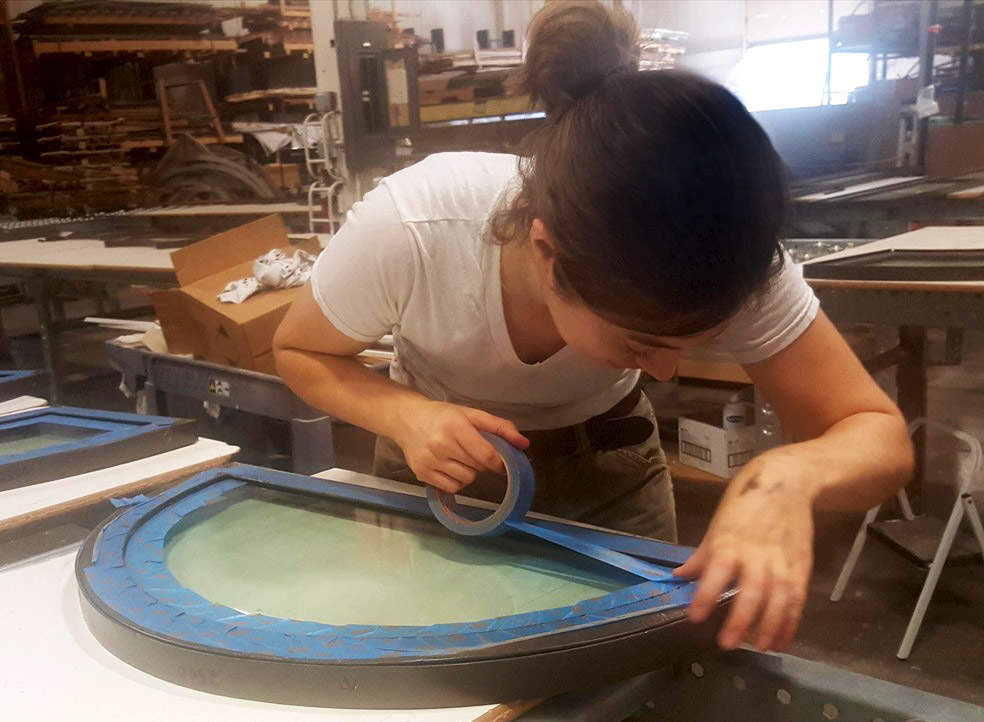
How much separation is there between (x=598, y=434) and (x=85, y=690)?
0.64 metres

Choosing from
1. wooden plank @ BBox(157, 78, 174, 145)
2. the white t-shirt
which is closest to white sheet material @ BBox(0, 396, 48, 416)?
the white t-shirt

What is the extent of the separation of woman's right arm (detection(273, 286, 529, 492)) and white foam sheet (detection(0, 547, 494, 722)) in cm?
25

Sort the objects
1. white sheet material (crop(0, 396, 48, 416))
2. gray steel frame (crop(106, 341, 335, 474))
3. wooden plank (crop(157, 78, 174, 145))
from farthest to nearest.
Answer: wooden plank (crop(157, 78, 174, 145)), gray steel frame (crop(106, 341, 335, 474)), white sheet material (crop(0, 396, 48, 416))

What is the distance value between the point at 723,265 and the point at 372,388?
1.42 feet

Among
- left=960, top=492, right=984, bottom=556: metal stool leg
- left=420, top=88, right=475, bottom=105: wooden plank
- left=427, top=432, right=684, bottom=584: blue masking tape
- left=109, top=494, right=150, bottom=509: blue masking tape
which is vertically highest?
left=420, top=88, right=475, bottom=105: wooden plank

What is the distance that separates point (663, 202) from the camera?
1.99 feet

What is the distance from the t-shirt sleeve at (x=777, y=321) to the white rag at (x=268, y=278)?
1670mm

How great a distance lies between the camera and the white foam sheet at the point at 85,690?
0.58 m

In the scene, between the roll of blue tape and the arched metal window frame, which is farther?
the roll of blue tape

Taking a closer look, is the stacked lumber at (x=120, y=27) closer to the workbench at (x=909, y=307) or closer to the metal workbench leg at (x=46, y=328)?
the metal workbench leg at (x=46, y=328)

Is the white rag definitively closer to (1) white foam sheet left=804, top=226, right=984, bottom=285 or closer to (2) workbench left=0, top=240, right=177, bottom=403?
(2) workbench left=0, top=240, right=177, bottom=403

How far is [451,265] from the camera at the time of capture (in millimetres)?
890

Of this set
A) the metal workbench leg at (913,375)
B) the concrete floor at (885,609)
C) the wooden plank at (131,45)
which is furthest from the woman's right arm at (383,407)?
the wooden plank at (131,45)

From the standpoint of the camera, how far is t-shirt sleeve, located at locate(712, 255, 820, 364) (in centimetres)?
83
